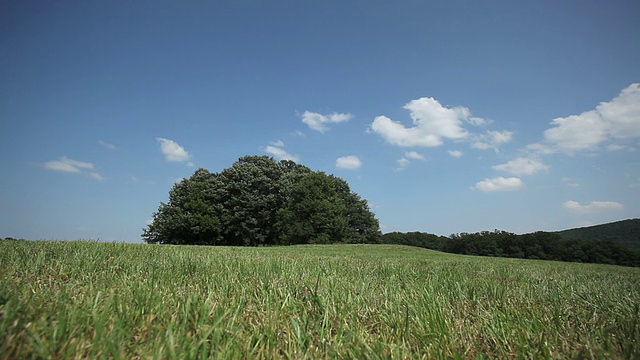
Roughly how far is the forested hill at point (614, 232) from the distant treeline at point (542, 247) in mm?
12074

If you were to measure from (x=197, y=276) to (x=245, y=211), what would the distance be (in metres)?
41.1

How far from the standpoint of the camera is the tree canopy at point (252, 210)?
42094 mm

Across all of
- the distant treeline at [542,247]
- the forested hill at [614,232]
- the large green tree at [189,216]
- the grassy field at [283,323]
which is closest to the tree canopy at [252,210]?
the large green tree at [189,216]

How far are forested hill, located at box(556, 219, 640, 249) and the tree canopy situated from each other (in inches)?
2267

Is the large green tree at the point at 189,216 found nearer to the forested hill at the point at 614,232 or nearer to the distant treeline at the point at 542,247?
the distant treeline at the point at 542,247

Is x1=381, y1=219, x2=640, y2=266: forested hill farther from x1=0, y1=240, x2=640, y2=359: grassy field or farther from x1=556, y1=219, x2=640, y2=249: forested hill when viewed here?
x1=0, y1=240, x2=640, y2=359: grassy field

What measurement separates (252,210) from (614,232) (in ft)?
282

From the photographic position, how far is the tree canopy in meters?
42.1

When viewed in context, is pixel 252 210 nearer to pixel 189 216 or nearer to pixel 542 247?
pixel 189 216

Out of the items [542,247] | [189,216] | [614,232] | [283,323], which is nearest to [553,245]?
[542,247]

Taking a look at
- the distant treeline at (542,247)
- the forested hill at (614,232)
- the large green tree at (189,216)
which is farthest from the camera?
the forested hill at (614,232)

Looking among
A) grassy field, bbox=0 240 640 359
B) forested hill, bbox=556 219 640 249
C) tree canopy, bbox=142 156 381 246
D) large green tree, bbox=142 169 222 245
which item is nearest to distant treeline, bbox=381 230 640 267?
forested hill, bbox=556 219 640 249

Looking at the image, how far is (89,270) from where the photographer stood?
10.7 feet

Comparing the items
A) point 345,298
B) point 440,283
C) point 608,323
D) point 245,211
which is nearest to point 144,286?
point 345,298
